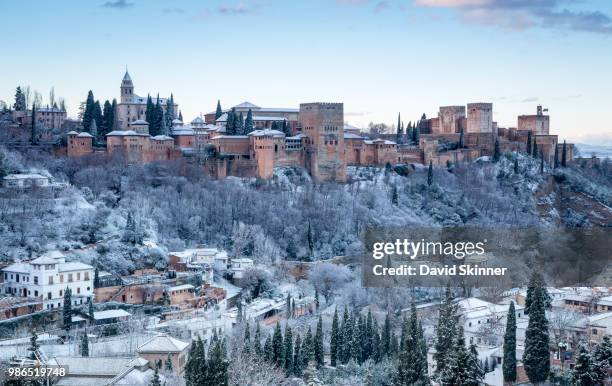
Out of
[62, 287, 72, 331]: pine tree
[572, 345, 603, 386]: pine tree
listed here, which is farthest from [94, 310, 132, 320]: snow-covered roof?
[572, 345, 603, 386]: pine tree

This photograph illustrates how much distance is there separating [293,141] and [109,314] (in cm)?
1548

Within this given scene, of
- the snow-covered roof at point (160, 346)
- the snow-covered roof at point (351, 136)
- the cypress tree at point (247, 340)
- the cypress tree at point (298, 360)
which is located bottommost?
the cypress tree at point (298, 360)

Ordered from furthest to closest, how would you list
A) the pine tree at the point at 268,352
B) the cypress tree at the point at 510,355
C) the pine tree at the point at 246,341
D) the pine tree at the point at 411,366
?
the pine tree at the point at 268,352 → the pine tree at the point at 246,341 → the cypress tree at the point at 510,355 → the pine tree at the point at 411,366

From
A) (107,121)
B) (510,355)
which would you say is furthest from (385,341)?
(107,121)

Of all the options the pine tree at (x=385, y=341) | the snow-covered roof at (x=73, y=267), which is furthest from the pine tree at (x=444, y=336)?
the snow-covered roof at (x=73, y=267)

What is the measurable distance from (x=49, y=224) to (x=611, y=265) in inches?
693

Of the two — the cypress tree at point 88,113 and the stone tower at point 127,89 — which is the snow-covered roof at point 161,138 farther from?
the stone tower at point 127,89

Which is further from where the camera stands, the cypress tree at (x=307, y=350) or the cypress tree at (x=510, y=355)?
the cypress tree at (x=307, y=350)

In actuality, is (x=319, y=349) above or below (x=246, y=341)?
below

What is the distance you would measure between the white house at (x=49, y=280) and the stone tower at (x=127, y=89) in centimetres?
1640

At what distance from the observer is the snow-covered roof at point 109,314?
2197cm

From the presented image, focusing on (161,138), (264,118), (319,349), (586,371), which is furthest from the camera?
(264,118)

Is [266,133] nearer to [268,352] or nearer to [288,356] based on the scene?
[288,356]

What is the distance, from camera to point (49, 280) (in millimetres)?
22656
